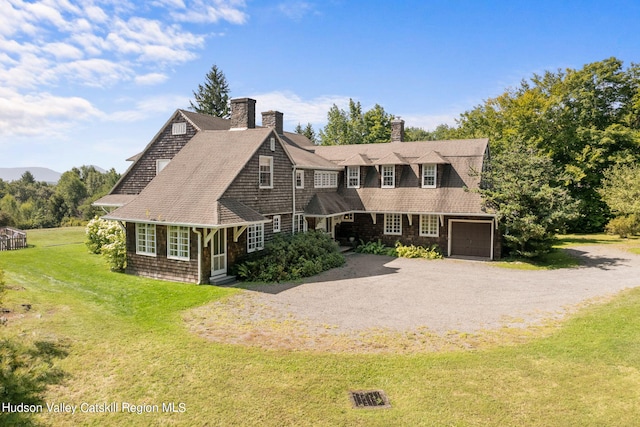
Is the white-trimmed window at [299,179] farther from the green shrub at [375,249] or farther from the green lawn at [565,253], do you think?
the green lawn at [565,253]

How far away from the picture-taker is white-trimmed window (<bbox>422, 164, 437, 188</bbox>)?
24.8 m

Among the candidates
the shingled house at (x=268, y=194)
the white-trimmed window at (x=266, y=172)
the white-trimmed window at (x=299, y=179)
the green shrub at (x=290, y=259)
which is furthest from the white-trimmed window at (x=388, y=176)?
the white-trimmed window at (x=266, y=172)

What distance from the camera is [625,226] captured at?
101 ft

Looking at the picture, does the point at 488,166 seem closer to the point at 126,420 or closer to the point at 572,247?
the point at 572,247

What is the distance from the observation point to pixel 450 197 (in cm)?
2372

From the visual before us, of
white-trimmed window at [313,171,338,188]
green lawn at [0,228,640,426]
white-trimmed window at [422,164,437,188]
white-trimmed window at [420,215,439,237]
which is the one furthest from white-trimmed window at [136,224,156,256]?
white-trimmed window at [422,164,437,188]

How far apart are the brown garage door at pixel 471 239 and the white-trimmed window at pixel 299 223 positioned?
28.6ft

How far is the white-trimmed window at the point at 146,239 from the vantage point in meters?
17.7

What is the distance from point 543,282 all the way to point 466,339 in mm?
8721

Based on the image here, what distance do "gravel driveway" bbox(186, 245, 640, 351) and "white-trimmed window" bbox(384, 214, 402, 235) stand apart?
4519mm

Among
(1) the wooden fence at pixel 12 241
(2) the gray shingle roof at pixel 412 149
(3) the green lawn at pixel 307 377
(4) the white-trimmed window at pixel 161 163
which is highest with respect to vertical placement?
(2) the gray shingle roof at pixel 412 149

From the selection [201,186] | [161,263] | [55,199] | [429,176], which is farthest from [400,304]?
[55,199]

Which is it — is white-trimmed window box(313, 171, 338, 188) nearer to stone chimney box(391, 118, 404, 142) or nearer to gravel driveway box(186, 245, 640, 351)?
stone chimney box(391, 118, 404, 142)


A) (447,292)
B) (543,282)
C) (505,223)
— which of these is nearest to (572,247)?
(505,223)
